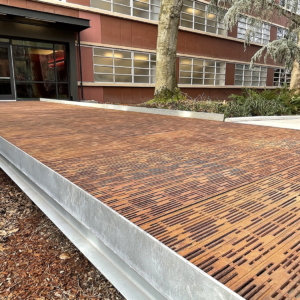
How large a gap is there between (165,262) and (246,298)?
0.30m

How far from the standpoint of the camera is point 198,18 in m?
19.6

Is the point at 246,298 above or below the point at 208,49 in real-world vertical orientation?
below

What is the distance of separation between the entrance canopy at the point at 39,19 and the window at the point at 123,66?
6.61ft

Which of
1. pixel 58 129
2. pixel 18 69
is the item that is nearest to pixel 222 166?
pixel 58 129

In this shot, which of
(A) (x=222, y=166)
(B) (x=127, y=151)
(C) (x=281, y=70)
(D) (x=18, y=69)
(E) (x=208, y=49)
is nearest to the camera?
(A) (x=222, y=166)

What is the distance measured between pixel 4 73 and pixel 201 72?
12.8 meters

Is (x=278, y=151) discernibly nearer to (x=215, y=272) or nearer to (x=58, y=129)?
(x=215, y=272)

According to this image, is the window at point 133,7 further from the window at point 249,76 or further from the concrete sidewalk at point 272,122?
the concrete sidewalk at point 272,122

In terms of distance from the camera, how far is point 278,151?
9.68 ft

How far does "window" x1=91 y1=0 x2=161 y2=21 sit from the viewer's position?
50.4 ft

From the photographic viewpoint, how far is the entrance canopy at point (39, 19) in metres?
11.6

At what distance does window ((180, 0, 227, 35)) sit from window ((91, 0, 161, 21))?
2.29m

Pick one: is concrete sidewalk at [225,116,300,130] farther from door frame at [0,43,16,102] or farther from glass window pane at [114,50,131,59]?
door frame at [0,43,16,102]

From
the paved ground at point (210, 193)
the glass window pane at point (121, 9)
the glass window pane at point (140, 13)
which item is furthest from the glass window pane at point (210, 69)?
the paved ground at point (210, 193)
